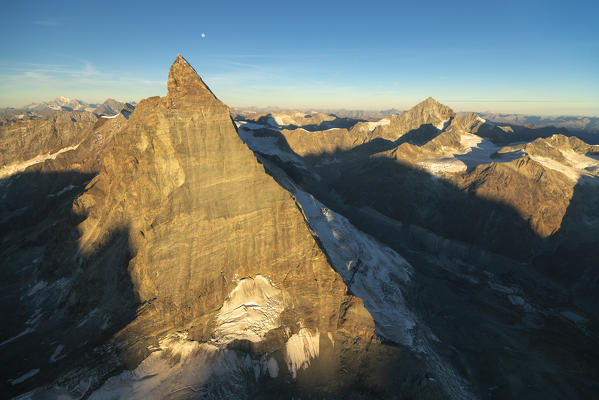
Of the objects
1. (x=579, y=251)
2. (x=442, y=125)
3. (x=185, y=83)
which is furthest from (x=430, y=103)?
(x=185, y=83)

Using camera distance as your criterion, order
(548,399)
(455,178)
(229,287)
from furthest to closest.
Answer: (455,178)
(548,399)
(229,287)

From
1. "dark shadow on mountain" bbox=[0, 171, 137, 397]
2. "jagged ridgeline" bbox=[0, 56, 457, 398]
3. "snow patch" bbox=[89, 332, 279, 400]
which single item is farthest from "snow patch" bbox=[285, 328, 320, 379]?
"dark shadow on mountain" bbox=[0, 171, 137, 397]

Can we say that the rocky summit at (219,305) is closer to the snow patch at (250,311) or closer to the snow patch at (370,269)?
the snow patch at (250,311)

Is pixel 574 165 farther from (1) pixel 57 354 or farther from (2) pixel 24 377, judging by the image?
(2) pixel 24 377

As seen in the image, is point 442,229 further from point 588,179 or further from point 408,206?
point 588,179

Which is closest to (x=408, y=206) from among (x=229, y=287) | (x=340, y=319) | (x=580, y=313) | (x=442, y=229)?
(x=442, y=229)

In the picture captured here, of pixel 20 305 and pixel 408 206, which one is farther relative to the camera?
pixel 408 206

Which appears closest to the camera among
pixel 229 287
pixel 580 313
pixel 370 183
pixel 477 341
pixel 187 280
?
pixel 187 280
